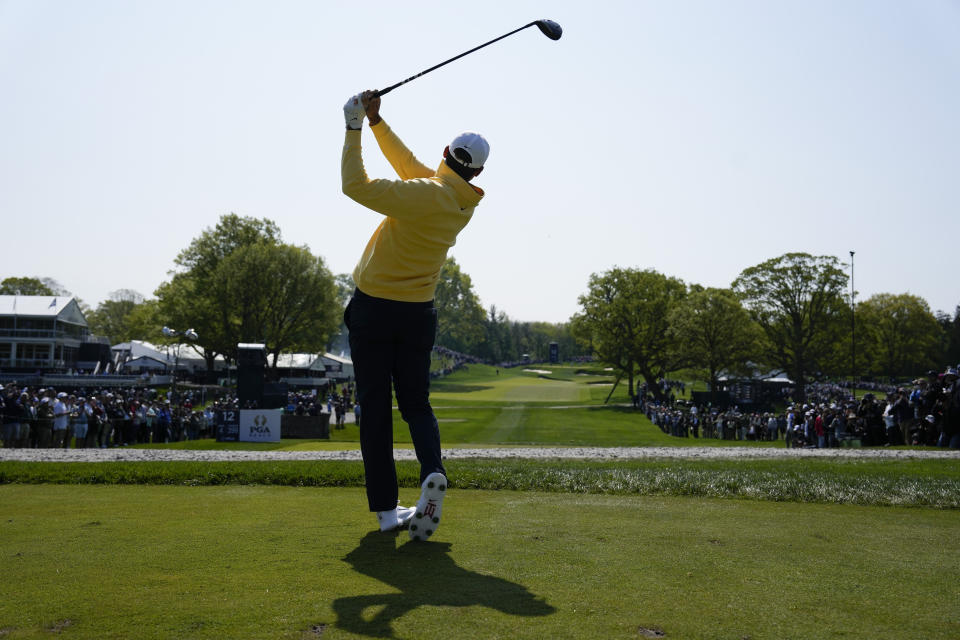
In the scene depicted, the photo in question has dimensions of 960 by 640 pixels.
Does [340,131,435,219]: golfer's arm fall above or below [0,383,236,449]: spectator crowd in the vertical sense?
above

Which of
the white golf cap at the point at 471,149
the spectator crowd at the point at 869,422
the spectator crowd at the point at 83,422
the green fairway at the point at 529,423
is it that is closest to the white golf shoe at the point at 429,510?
the white golf cap at the point at 471,149

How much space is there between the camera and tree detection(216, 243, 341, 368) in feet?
193

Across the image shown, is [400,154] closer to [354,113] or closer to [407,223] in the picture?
[354,113]

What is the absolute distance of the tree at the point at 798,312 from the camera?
65.6 meters

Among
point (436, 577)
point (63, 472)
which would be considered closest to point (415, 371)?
point (436, 577)

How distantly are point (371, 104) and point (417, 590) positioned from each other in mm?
3248

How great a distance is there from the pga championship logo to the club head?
76.7ft

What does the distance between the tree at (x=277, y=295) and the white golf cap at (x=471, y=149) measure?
5660 centimetres

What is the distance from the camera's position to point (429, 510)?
4328 millimetres

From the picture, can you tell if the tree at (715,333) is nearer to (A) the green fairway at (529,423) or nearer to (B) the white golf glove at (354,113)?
(A) the green fairway at (529,423)

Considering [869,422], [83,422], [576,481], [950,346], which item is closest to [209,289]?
[83,422]

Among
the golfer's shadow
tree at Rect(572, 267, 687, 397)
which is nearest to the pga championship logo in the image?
the golfer's shadow

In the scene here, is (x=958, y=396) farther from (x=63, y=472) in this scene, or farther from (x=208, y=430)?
(x=208, y=430)

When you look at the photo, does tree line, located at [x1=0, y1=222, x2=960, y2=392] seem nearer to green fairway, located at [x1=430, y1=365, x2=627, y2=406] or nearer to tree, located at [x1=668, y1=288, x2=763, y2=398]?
tree, located at [x1=668, y1=288, x2=763, y2=398]
